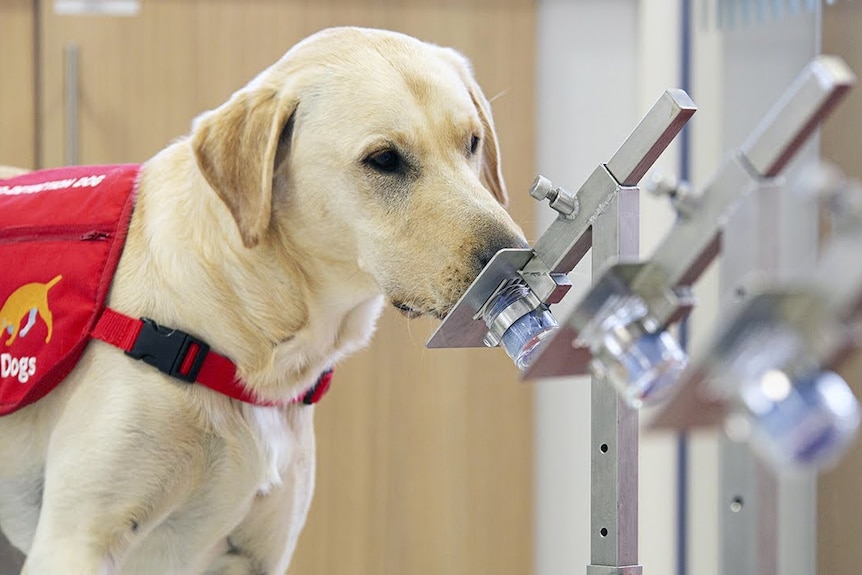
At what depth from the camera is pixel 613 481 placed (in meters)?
0.90

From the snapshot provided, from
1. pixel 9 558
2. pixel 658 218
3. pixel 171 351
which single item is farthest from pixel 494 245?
pixel 658 218

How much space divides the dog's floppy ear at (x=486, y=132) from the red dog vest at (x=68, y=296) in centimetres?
36

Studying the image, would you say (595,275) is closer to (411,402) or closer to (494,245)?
(494,245)

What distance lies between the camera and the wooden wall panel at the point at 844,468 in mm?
1779

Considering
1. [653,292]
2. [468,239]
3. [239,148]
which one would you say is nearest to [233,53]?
[239,148]

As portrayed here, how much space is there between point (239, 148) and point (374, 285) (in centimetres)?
23

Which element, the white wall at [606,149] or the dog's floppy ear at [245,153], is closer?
the dog's floppy ear at [245,153]

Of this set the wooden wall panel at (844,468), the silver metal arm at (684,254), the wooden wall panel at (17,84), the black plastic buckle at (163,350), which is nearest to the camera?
the silver metal arm at (684,254)

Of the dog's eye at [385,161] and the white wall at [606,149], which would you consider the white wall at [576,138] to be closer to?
the white wall at [606,149]

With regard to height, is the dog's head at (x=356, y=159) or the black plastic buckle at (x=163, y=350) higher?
the dog's head at (x=356, y=159)

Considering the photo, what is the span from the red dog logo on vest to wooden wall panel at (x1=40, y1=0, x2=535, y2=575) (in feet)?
4.06

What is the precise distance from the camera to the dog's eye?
4.12ft

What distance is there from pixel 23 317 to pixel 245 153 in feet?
1.12

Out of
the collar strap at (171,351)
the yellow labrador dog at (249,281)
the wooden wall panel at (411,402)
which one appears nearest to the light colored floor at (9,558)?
the yellow labrador dog at (249,281)
